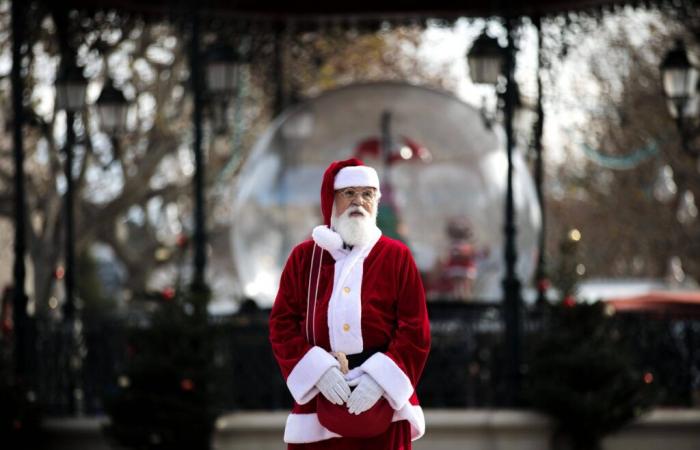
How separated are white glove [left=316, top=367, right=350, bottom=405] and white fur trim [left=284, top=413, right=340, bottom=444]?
0.17m

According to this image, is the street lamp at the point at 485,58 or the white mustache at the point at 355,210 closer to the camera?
the white mustache at the point at 355,210

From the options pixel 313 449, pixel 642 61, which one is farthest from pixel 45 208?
pixel 313 449

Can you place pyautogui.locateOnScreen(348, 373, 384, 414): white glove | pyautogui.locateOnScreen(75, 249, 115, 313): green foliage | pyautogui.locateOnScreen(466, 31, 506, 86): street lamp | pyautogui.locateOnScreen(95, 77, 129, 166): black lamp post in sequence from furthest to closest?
pyautogui.locateOnScreen(75, 249, 115, 313): green foliage < pyautogui.locateOnScreen(95, 77, 129, 166): black lamp post < pyautogui.locateOnScreen(466, 31, 506, 86): street lamp < pyautogui.locateOnScreen(348, 373, 384, 414): white glove

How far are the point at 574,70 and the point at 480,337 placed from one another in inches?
830

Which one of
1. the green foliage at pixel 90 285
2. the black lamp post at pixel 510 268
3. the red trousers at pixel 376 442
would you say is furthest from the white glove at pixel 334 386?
the green foliage at pixel 90 285

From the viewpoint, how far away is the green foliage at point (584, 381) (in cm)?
1440

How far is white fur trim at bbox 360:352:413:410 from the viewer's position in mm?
8672

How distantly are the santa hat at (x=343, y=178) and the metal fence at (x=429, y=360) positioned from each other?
5927mm

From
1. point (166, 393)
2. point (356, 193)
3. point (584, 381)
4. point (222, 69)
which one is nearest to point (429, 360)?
point (584, 381)

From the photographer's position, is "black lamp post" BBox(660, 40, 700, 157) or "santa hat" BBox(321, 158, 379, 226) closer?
"santa hat" BBox(321, 158, 379, 226)

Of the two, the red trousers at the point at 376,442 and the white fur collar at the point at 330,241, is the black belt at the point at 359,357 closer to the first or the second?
the red trousers at the point at 376,442

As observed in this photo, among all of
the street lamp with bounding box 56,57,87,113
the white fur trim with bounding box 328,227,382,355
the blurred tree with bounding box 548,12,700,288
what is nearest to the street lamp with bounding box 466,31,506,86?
the street lamp with bounding box 56,57,87,113

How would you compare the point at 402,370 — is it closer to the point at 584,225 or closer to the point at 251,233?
the point at 251,233

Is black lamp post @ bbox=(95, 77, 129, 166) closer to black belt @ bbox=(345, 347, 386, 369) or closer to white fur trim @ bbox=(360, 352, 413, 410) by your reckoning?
black belt @ bbox=(345, 347, 386, 369)
